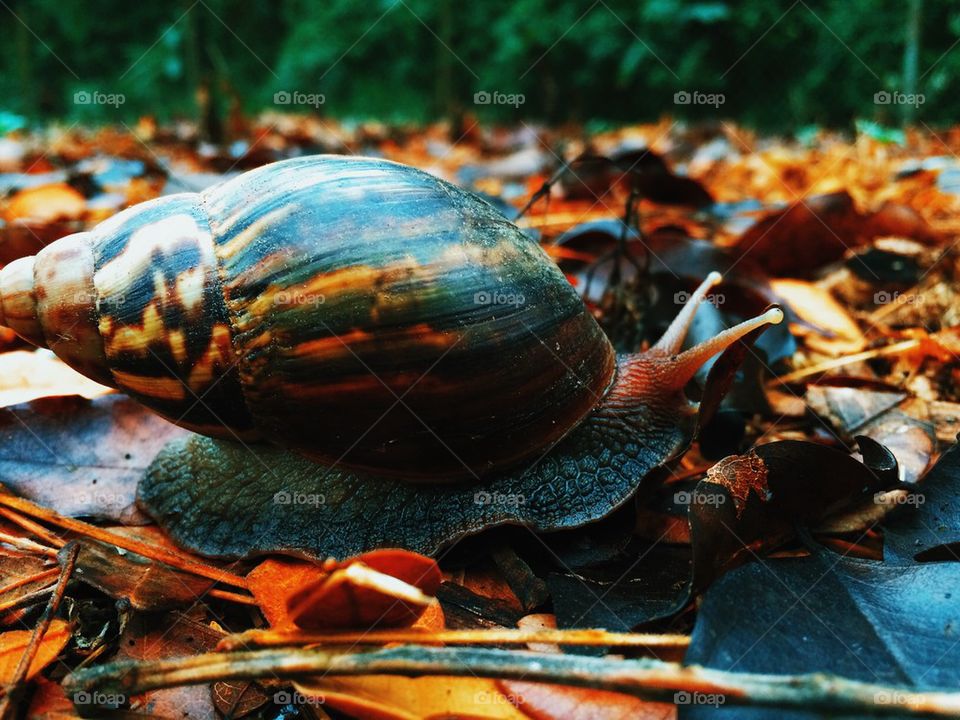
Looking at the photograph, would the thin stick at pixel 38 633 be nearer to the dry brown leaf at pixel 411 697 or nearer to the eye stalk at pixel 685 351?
the dry brown leaf at pixel 411 697

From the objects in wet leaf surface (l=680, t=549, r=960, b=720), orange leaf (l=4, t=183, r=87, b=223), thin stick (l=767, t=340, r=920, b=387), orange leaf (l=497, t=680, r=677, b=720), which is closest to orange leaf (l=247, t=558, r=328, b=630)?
orange leaf (l=497, t=680, r=677, b=720)

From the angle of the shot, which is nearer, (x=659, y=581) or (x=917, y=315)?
(x=659, y=581)

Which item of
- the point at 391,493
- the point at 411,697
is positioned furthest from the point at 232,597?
the point at 411,697

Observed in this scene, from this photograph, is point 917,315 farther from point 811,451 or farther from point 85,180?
point 85,180

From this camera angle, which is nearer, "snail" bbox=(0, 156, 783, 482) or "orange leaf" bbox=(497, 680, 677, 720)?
"orange leaf" bbox=(497, 680, 677, 720)

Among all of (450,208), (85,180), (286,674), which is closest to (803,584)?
(286,674)

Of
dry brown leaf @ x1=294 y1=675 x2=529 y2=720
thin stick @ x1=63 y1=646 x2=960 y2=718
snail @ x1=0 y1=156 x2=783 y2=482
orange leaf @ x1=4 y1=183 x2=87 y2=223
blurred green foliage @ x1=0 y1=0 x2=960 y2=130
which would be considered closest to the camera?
thin stick @ x1=63 y1=646 x2=960 y2=718

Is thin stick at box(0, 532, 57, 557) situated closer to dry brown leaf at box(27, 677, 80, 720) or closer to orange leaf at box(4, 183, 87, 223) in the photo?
dry brown leaf at box(27, 677, 80, 720)
